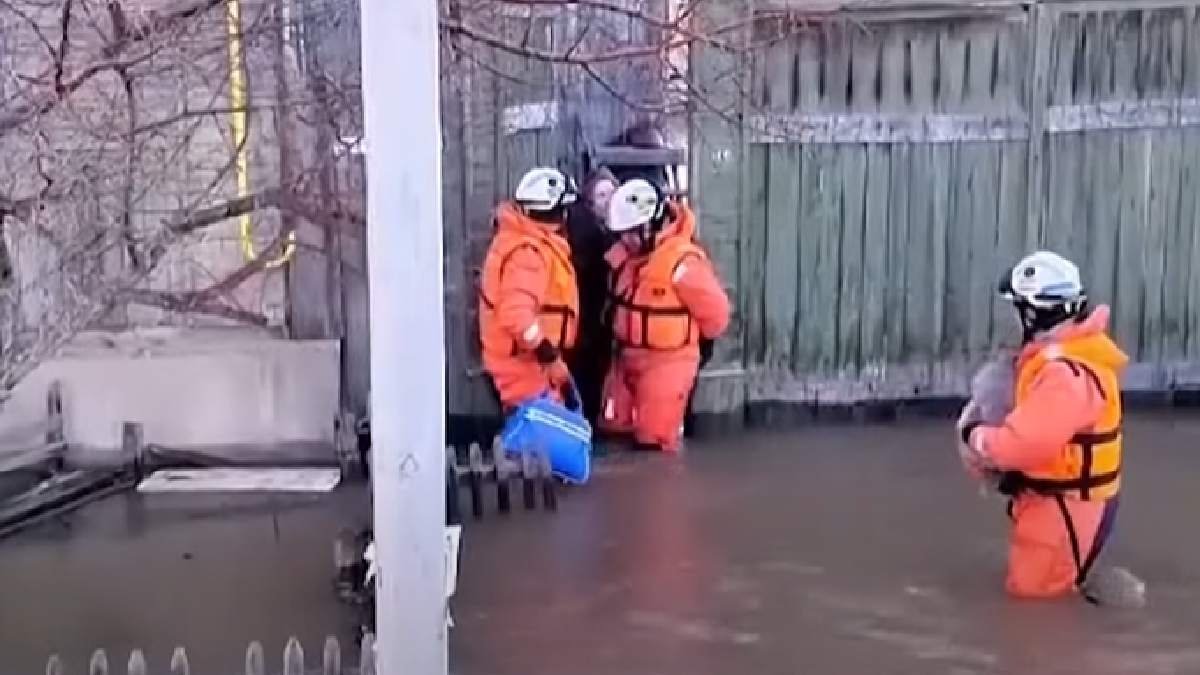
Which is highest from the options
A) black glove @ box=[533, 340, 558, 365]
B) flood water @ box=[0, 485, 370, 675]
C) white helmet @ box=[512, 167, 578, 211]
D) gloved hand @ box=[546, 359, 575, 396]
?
white helmet @ box=[512, 167, 578, 211]

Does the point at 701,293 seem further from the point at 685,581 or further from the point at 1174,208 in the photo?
the point at 1174,208

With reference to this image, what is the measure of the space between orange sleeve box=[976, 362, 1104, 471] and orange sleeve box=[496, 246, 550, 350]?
8.47 feet

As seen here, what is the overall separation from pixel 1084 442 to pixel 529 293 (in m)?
2.82

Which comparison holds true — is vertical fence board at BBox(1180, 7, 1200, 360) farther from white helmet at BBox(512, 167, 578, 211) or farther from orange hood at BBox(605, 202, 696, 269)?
white helmet at BBox(512, 167, 578, 211)

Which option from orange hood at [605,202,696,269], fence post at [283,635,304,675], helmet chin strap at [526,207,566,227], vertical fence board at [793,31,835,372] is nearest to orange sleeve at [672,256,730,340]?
orange hood at [605,202,696,269]

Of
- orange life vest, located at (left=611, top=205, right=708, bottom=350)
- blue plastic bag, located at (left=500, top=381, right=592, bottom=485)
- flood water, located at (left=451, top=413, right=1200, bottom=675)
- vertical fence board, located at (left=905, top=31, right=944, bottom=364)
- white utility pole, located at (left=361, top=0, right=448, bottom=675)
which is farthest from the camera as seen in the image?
vertical fence board, located at (left=905, top=31, right=944, bottom=364)

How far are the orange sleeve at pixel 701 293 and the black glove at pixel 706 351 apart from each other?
8.0 inches

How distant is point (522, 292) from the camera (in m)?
7.71

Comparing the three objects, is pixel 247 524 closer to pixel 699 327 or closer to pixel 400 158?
pixel 699 327

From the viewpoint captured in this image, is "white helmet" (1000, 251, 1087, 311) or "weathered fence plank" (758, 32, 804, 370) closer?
"white helmet" (1000, 251, 1087, 311)

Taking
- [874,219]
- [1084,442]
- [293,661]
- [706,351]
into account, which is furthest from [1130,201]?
[293,661]

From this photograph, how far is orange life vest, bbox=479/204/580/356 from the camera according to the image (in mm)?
7764

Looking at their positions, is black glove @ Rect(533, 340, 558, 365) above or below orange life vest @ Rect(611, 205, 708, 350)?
below

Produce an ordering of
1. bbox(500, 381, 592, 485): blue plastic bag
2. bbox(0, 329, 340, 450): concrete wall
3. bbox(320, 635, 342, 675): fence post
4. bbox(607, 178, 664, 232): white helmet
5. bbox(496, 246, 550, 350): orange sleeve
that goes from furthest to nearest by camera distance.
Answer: bbox(607, 178, 664, 232): white helmet, bbox(0, 329, 340, 450): concrete wall, bbox(496, 246, 550, 350): orange sleeve, bbox(500, 381, 592, 485): blue plastic bag, bbox(320, 635, 342, 675): fence post
